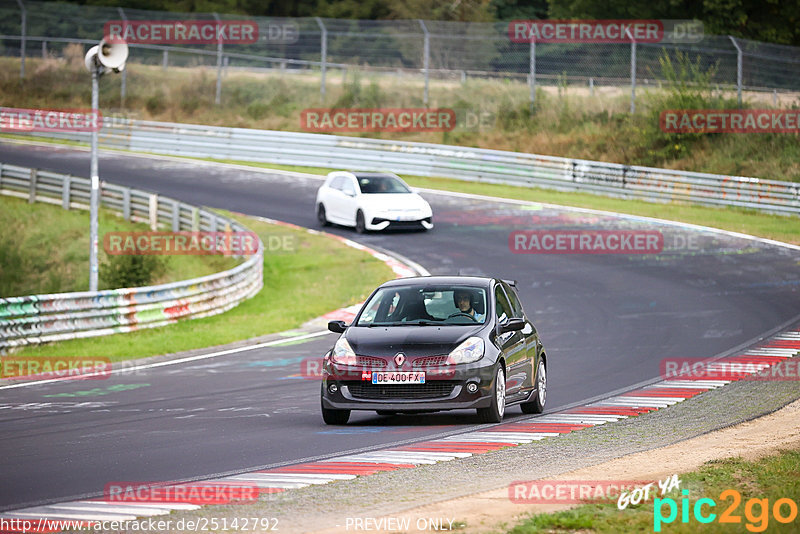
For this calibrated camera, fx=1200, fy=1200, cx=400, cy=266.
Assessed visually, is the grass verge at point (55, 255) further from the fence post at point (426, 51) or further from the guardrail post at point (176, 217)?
the fence post at point (426, 51)

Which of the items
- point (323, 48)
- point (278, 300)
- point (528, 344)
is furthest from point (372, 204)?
point (528, 344)

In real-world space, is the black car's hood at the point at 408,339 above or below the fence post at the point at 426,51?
below

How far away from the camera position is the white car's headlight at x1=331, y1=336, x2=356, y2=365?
11.7 m

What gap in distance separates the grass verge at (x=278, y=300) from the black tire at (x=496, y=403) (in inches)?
311

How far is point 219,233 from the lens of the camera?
28.9 m

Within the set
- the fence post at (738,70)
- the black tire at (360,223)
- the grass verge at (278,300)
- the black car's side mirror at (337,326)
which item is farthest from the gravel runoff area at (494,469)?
the fence post at (738,70)

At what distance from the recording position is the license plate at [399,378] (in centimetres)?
1142

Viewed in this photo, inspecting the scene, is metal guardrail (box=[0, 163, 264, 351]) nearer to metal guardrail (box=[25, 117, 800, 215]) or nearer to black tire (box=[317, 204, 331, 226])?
black tire (box=[317, 204, 331, 226])

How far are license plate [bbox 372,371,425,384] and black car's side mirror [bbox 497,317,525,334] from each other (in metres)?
1.13

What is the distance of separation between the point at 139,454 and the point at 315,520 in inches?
131

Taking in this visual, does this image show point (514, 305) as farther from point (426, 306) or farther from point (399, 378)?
point (399, 378)

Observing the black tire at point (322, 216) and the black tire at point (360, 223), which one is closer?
the black tire at point (360, 223)

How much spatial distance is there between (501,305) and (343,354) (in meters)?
1.99

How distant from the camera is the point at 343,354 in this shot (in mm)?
11797
